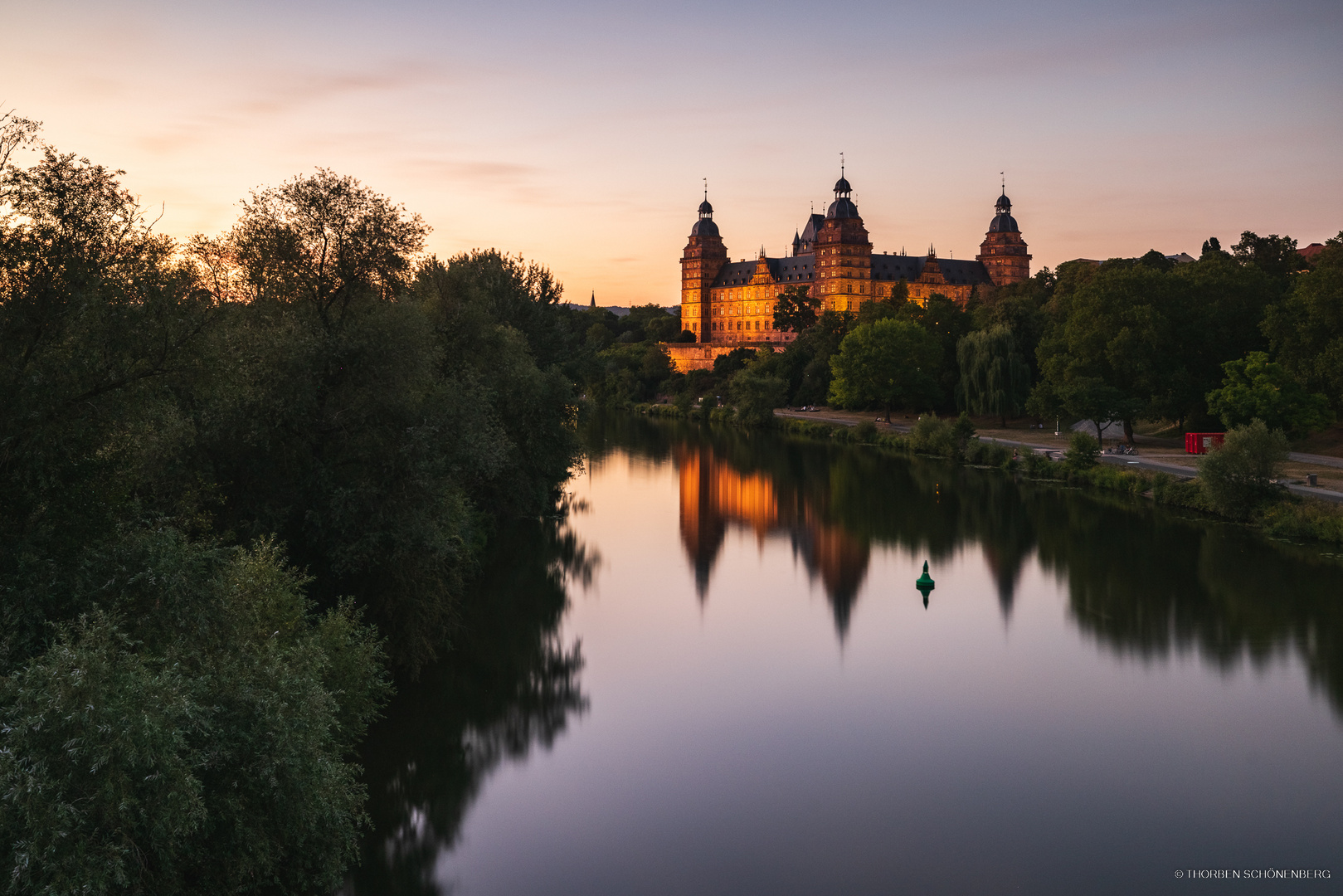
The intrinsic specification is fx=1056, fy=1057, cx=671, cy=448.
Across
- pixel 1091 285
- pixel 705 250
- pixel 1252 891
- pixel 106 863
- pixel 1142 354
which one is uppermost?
pixel 705 250

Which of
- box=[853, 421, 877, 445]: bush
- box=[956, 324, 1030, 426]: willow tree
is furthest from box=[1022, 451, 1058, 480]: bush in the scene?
box=[853, 421, 877, 445]: bush

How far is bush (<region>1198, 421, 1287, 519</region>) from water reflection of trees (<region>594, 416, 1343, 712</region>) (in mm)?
891

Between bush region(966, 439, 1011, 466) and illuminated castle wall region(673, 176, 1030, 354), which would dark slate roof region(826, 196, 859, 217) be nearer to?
illuminated castle wall region(673, 176, 1030, 354)

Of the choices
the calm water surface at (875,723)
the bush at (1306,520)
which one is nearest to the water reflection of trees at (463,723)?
the calm water surface at (875,723)

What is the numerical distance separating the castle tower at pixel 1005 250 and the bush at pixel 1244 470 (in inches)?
3725

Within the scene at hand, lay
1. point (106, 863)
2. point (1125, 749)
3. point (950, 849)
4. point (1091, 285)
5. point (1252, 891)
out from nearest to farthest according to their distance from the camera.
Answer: point (106, 863), point (1252, 891), point (950, 849), point (1125, 749), point (1091, 285)

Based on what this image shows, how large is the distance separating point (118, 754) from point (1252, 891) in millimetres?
9837

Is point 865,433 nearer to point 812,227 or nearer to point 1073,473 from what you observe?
point 1073,473

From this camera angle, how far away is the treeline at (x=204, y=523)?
276 inches

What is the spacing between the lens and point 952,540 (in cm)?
2717

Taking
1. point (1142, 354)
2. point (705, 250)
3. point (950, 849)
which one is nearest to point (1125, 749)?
point (950, 849)

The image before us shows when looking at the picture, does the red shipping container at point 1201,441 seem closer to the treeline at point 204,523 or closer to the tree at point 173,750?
the treeline at point 204,523

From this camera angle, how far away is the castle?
109312 millimetres

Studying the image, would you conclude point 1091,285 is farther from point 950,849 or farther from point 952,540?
point 950,849
